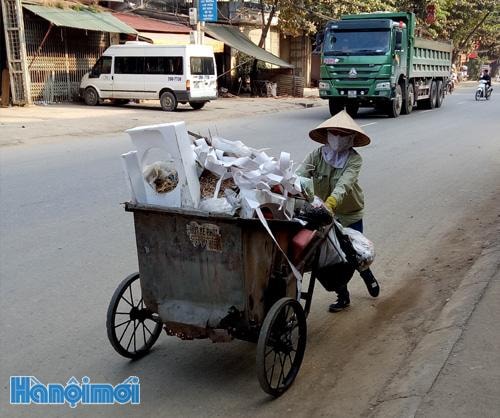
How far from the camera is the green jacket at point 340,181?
13.5ft

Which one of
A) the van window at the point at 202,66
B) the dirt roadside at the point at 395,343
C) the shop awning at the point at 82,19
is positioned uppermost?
the shop awning at the point at 82,19

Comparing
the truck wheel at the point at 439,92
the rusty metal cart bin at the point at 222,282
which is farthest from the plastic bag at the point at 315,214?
the truck wheel at the point at 439,92

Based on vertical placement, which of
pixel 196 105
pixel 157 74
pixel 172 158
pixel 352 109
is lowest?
pixel 352 109

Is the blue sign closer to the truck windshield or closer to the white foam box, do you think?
the truck windshield

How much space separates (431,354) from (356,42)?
16.3 meters

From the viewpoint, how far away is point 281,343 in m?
3.37

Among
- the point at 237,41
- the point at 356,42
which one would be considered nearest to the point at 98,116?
the point at 356,42

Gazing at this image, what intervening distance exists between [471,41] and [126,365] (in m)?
59.3

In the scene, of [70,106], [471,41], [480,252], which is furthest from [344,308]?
[471,41]

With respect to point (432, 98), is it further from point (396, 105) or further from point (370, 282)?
point (370, 282)

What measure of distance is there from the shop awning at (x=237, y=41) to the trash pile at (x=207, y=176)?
2334cm

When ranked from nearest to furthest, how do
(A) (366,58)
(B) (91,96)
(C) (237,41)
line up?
(A) (366,58) → (B) (91,96) → (C) (237,41)

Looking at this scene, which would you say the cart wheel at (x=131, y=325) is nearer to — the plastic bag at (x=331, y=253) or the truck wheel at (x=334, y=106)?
the plastic bag at (x=331, y=253)

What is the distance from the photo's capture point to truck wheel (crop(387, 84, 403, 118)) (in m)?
19.6
